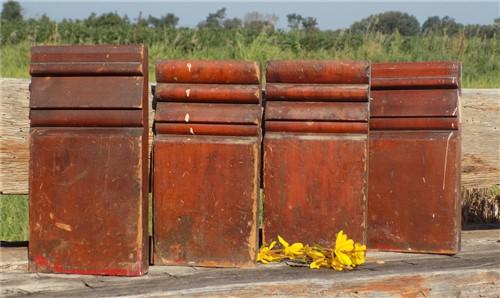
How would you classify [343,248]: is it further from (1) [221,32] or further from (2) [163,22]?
(2) [163,22]

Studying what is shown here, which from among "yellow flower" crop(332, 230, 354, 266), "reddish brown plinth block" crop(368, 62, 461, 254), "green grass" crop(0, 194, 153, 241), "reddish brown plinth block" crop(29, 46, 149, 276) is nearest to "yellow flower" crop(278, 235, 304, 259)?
"yellow flower" crop(332, 230, 354, 266)

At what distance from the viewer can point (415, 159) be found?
8.77 ft

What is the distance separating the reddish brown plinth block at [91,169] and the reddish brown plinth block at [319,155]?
1.36ft

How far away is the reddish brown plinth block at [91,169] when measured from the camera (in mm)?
2381

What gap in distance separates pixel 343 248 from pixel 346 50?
19.3ft

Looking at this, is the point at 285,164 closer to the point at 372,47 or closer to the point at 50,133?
the point at 50,133

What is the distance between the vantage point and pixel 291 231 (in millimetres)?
2582

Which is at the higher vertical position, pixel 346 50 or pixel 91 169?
pixel 346 50

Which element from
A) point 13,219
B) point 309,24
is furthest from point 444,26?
point 13,219

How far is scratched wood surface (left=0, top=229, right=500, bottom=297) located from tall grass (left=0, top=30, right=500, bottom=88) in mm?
3954

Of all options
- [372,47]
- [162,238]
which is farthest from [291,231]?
[372,47]

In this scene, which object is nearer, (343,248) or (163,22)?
(343,248)

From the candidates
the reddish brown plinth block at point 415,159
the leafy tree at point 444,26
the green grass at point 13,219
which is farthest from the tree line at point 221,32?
the reddish brown plinth block at point 415,159

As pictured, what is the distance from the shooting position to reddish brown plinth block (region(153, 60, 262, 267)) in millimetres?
2471
